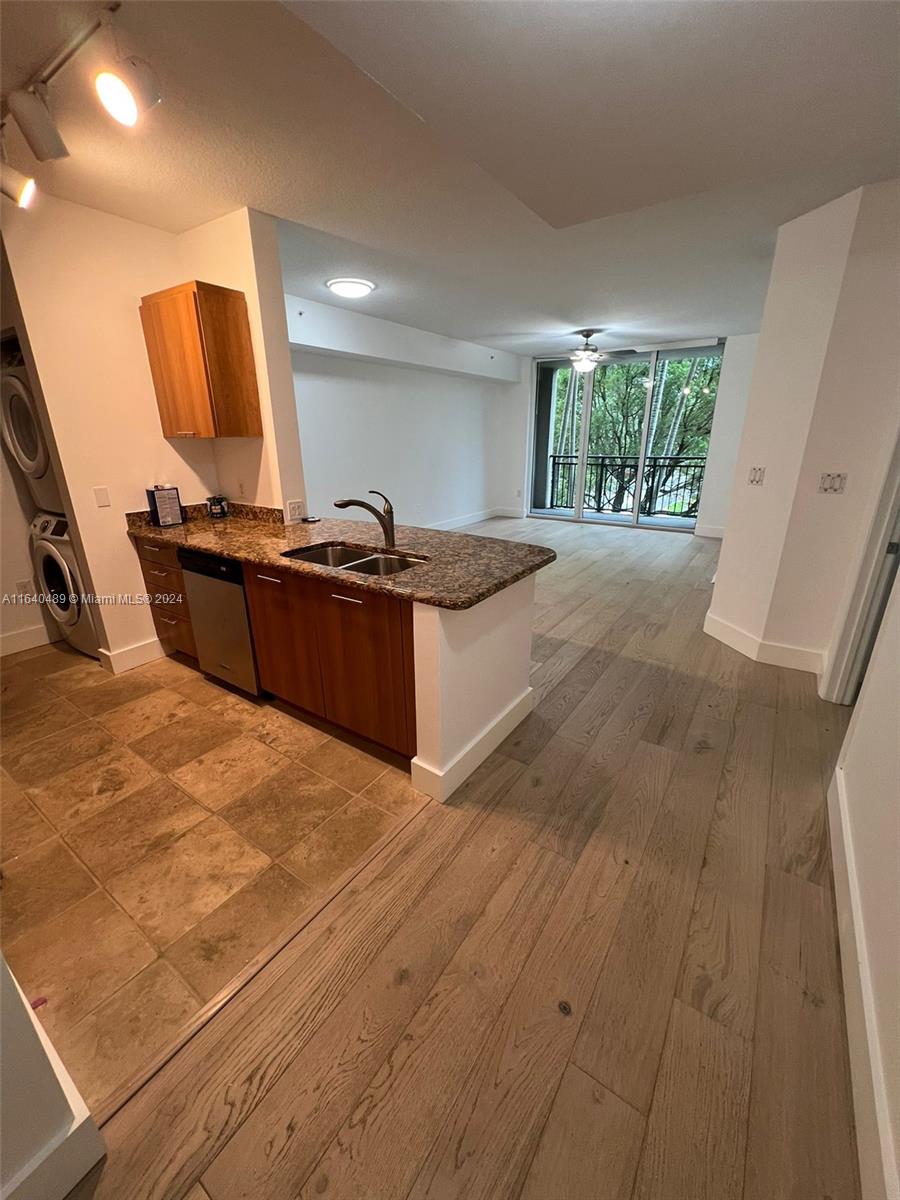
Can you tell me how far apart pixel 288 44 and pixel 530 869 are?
2736 mm

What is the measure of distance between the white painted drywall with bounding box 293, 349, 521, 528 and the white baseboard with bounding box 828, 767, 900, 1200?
5.01m

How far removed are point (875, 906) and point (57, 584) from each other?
418 cm

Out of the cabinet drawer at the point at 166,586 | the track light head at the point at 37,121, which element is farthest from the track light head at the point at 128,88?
the cabinet drawer at the point at 166,586

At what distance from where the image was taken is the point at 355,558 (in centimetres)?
243

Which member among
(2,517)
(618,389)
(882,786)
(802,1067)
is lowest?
(802,1067)

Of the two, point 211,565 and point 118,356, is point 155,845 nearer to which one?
point 211,565

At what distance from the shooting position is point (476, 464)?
304 inches

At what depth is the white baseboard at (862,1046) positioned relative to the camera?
902 millimetres

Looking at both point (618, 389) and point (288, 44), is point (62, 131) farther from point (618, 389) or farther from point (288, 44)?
point (618, 389)

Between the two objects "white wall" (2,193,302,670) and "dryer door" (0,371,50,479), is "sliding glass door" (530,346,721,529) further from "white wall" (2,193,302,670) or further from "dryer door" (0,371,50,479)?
"dryer door" (0,371,50,479)

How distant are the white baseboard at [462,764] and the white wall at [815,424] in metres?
1.94

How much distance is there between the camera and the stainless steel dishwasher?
2.40 metres

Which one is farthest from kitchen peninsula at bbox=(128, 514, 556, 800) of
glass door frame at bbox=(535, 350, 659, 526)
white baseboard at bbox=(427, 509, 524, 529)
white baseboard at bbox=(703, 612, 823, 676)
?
glass door frame at bbox=(535, 350, 659, 526)

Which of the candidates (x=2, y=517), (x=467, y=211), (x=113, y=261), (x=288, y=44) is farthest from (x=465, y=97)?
(x=2, y=517)
